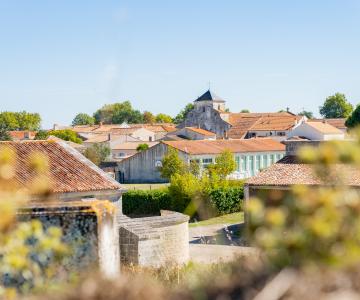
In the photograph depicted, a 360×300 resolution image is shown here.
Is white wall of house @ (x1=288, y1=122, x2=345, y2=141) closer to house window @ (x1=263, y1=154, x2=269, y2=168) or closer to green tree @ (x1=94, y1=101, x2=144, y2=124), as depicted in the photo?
house window @ (x1=263, y1=154, x2=269, y2=168)

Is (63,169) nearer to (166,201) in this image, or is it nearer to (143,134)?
(166,201)

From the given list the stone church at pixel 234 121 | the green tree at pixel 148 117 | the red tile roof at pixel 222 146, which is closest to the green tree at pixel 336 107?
the stone church at pixel 234 121

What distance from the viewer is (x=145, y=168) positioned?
A: 57.4 meters

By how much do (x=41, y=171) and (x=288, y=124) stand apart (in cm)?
7870

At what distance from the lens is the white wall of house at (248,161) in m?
54.2

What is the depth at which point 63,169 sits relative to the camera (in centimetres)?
2295

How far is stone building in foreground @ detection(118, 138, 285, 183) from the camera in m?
54.0

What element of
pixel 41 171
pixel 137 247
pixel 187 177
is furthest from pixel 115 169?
pixel 41 171

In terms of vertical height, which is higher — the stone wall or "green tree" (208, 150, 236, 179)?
"green tree" (208, 150, 236, 179)

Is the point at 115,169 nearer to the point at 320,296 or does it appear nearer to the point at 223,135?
the point at 223,135

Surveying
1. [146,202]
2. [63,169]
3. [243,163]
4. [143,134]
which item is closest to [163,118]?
[143,134]

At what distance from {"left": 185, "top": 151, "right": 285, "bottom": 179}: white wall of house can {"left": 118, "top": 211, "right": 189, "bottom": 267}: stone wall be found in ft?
114

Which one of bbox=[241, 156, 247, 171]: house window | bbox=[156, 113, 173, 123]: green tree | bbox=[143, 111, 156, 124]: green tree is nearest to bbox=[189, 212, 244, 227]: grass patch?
bbox=[241, 156, 247, 171]: house window

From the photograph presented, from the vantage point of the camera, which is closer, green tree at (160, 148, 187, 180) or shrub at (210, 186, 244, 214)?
shrub at (210, 186, 244, 214)
